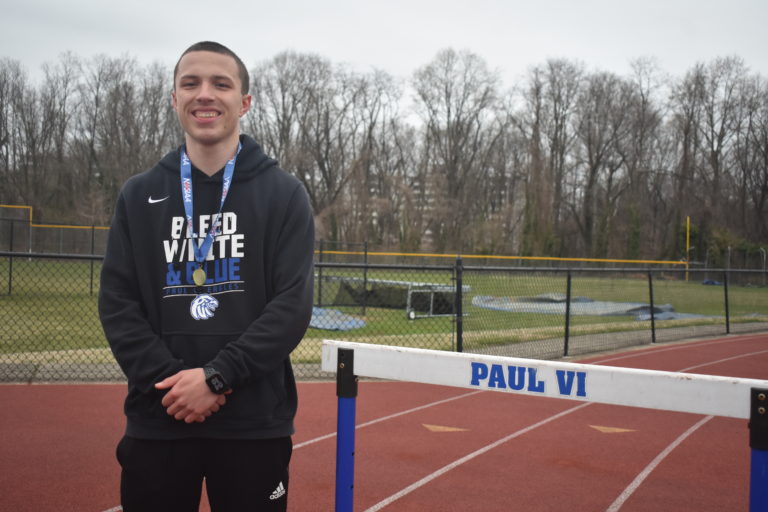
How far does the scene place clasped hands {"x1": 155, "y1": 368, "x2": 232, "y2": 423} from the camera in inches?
71.6

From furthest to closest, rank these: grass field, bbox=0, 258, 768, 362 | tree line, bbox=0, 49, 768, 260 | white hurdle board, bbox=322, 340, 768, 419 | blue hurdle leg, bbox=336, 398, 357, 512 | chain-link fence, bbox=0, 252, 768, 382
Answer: tree line, bbox=0, 49, 768, 260 < grass field, bbox=0, 258, 768, 362 < chain-link fence, bbox=0, 252, 768, 382 < blue hurdle leg, bbox=336, 398, 357, 512 < white hurdle board, bbox=322, 340, 768, 419

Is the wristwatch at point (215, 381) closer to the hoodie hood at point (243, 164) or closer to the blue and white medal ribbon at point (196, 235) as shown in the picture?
the blue and white medal ribbon at point (196, 235)

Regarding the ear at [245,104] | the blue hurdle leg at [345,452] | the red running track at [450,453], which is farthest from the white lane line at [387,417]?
the ear at [245,104]

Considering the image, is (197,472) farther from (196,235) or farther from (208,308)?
(196,235)

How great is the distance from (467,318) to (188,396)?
10348 millimetres

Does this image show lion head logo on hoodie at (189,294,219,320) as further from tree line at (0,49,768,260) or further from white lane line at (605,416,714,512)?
tree line at (0,49,768,260)

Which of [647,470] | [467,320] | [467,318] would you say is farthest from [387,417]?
[467,320]

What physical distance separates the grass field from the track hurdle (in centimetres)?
704

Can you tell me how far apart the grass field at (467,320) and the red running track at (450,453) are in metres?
2.67

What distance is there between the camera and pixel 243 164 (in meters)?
2.08

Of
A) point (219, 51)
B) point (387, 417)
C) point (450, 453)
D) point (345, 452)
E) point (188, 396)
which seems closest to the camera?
point (188, 396)

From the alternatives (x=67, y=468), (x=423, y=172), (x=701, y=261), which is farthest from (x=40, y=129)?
(x=67, y=468)

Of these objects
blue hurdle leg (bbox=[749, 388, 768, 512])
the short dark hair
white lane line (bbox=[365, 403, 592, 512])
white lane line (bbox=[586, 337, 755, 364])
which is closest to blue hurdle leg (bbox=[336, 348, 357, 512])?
the short dark hair

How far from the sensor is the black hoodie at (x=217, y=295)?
6.25ft
